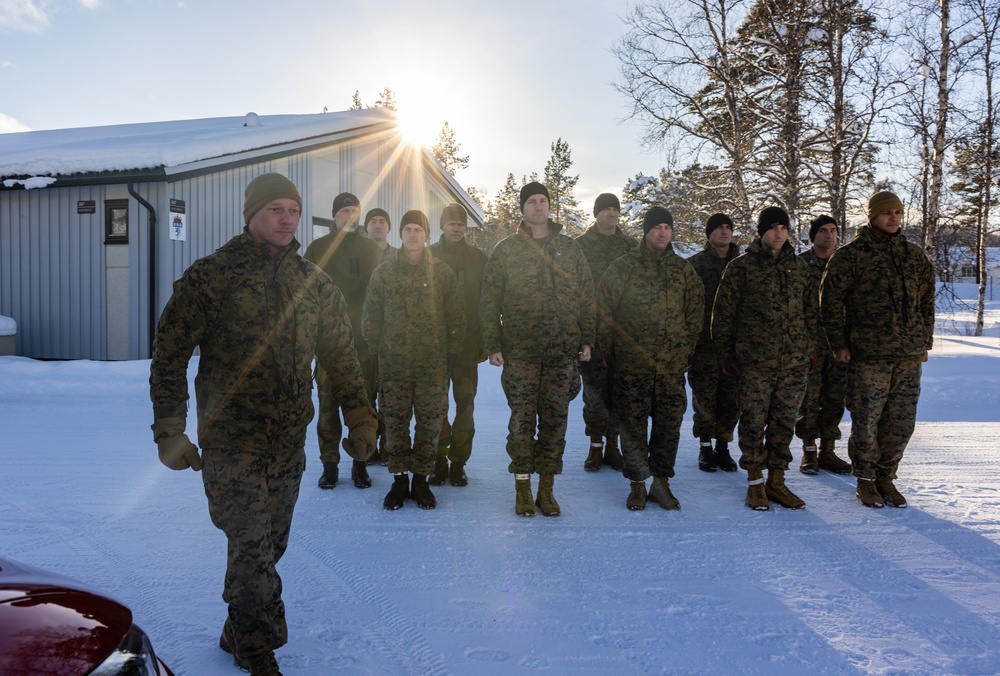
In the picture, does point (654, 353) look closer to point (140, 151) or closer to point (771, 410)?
point (771, 410)

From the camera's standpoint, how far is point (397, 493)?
4402 millimetres

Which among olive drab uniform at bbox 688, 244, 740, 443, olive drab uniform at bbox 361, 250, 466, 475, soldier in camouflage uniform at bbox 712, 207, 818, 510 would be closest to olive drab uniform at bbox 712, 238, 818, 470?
soldier in camouflage uniform at bbox 712, 207, 818, 510

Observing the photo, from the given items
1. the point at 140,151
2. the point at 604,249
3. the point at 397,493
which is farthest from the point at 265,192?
the point at 140,151

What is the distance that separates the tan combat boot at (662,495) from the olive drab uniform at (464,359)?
1.42 m

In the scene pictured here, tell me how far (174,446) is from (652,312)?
3169 mm

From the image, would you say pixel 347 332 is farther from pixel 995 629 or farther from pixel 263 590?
pixel 995 629

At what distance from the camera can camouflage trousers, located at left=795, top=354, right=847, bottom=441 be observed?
17.8ft

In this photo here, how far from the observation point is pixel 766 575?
3.34 m

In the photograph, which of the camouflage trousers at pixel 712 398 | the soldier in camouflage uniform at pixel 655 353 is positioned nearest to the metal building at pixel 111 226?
the soldier in camouflage uniform at pixel 655 353

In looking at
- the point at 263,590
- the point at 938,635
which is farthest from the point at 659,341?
the point at 263,590

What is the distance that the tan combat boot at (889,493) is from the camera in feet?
14.7

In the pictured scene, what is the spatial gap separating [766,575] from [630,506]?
1.16m

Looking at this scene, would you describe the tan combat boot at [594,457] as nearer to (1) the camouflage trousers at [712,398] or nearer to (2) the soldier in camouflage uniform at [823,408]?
(1) the camouflage trousers at [712,398]

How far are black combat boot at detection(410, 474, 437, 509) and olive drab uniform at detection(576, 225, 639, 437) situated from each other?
1666 millimetres
